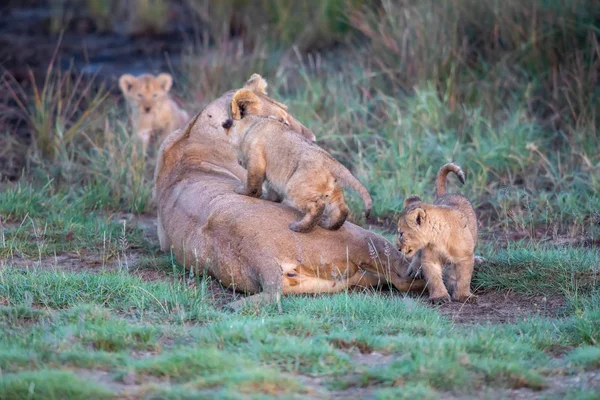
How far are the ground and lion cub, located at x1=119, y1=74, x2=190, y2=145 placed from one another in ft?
12.9

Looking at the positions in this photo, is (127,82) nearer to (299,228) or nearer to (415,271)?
(299,228)

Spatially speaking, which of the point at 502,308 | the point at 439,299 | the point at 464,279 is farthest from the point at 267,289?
the point at 502,308

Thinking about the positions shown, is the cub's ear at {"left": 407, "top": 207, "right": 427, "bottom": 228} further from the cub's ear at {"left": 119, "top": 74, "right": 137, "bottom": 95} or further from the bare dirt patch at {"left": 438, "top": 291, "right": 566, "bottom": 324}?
the cub's ear at {"left": 119, "top": 74, "right": 137, "bottom": 95}

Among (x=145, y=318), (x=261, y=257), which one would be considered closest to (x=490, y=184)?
(x=261, y=257)

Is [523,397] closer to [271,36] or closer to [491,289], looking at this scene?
[491,289]

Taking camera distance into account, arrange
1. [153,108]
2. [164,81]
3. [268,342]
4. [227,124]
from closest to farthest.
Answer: [268,342]
[227,124]
[153,108]
[164,81]

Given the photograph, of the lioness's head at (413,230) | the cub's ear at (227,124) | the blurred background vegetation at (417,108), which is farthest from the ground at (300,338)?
the blurred background vegetation at (417,108)

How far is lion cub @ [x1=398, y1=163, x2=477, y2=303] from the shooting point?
564cm

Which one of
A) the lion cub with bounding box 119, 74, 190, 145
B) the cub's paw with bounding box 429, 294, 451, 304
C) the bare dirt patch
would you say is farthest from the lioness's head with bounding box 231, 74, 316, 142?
the lion cub with bounding box 119, 74, 190, 145

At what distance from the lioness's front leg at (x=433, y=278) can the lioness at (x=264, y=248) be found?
0.81 feet

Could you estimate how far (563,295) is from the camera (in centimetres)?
600

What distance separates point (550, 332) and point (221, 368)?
178cm

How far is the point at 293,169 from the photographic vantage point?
605 cm

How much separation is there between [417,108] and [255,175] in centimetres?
364
